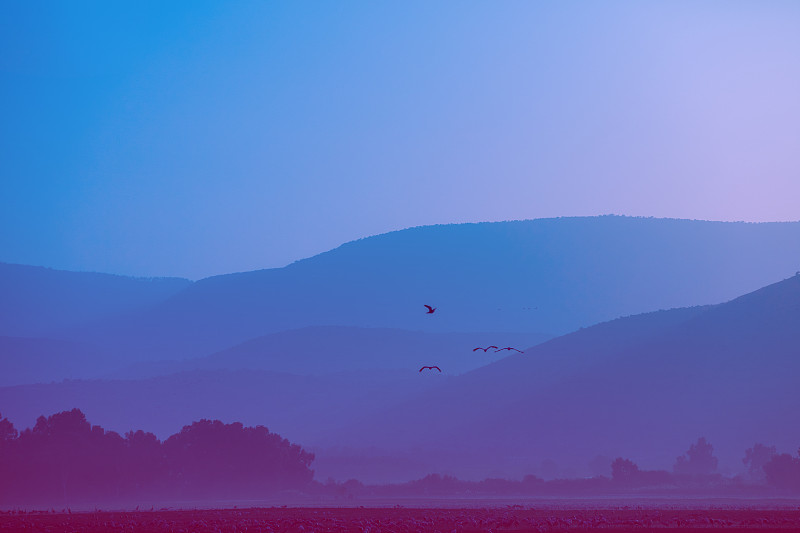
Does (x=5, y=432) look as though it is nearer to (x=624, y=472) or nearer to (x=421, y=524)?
(x=624, y=472)

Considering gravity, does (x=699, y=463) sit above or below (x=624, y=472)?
above

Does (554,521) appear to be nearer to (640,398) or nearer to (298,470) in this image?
(298,470)

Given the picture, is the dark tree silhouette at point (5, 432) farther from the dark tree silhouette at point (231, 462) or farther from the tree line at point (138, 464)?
the dark tree silhouette at point (231, 462)

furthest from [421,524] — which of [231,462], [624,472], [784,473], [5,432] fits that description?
[5,432]

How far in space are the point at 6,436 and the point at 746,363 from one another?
132 m

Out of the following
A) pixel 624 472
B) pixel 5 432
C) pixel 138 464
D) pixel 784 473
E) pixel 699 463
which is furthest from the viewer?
pixel 699 463

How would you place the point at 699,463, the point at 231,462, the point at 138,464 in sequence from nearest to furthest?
the point at 138,464 < the point at 231,462 < the point at 699,463

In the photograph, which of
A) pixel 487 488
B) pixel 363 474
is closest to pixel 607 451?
pixel 363 474

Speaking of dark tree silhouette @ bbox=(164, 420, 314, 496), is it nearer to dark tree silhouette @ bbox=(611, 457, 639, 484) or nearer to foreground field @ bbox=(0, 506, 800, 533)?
dark tree silhouette @ bbox=(611, 457, 639, 484)

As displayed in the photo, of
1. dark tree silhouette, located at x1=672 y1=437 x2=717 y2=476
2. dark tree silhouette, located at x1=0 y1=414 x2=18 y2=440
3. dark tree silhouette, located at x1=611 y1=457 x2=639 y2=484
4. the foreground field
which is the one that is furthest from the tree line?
dark tree silhouette, located at x1=672 y1=437 x2=717 y2=476

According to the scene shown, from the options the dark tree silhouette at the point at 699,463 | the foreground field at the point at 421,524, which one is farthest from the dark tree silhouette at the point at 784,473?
the foreground field at the point at 421,524

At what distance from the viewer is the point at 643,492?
120375 millimetres

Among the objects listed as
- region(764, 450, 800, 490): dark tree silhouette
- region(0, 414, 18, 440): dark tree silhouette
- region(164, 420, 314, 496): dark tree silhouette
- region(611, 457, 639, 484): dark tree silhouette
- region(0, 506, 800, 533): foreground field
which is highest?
region(0, 414, 18, 440): dark tree silhouette

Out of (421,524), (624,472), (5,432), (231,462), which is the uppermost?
(5,432)
